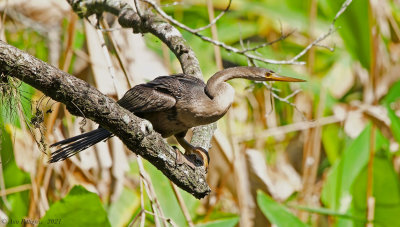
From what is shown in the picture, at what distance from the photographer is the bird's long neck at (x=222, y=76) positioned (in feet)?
7.69

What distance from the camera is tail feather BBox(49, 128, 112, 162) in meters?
2.10

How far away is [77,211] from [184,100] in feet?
2.35

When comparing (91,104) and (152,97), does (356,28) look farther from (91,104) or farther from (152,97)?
(91,104)

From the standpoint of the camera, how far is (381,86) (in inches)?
185

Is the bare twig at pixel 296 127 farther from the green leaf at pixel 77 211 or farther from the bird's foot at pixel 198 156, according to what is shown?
the green leaf at pixel 77 211

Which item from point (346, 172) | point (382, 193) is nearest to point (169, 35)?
point (346, 172)

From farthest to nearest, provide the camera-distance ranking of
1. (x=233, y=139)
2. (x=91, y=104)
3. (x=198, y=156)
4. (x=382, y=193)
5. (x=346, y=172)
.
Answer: (x=382, y=193), (x=346, y=172), (x=233, y=139), (x=198, y=156), (x=91, y=104)

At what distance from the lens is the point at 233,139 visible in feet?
10.3

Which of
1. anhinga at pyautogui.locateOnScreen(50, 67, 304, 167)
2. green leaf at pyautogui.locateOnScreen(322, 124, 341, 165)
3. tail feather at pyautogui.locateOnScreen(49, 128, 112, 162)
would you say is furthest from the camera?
green leaf at pyautogui.locateOnScreen(322, 124, 341, 165)

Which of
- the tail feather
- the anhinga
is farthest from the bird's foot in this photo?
the tail feather

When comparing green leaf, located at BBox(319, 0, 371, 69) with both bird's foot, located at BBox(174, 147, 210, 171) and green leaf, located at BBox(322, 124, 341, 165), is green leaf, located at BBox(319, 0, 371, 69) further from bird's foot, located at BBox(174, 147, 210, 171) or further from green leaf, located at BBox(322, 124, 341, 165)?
bird's foot, located at BBox(174, 147, 210, 171)

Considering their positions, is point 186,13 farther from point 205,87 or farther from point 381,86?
point 205,87

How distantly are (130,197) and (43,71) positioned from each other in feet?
6.72

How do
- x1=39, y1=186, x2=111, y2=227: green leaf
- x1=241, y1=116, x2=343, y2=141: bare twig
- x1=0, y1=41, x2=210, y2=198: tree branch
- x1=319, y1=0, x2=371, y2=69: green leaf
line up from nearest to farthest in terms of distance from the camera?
1. x1=0, y1=41, x2=210, y2=198: tree branch
2. x1=39, y1=186, x2=111, y2=227: green leaf
3. x1=241, y1=116, x2=343, y2=141: bare twig
4. x1=319, y1=0, x2=371, y2=69: green leaf
